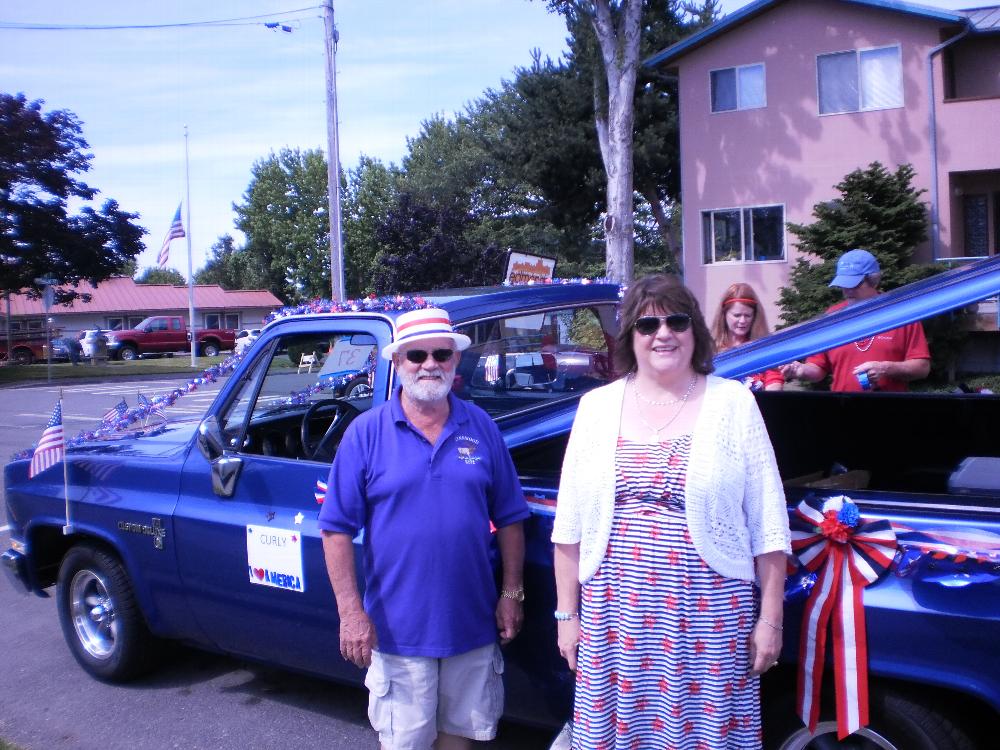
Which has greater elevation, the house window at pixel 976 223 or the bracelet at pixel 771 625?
the house window at pixel 976 223

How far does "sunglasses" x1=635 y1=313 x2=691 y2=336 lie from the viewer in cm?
256

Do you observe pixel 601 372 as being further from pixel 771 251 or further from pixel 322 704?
pixel 771 251

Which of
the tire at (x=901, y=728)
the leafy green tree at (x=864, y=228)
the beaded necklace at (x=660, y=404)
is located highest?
the leafy green tree at (x=864, y=228)

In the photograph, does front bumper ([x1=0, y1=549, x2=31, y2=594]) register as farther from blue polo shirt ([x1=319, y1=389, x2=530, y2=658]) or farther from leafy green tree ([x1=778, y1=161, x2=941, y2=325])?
leafy green tree ([x1=778, y1=161, x2=941, y2=325])

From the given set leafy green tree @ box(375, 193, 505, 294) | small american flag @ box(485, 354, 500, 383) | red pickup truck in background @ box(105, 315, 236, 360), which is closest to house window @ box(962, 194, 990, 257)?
leafy green tree @ box(375, 193, 505, 294)

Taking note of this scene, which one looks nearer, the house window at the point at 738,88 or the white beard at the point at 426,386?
the white beard at the point at 426,386

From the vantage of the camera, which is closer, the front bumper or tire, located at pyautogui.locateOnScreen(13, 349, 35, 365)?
the front bumper

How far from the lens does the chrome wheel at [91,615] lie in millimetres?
4625

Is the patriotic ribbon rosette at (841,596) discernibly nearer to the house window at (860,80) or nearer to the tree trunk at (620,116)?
the tree trunk at (620,116)

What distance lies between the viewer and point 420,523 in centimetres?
288

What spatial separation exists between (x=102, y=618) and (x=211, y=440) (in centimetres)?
137

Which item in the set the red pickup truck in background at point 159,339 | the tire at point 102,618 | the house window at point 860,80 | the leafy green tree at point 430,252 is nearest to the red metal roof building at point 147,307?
the red pickup truck in background at point 159,339

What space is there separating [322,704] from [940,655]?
Answer: 114 inches

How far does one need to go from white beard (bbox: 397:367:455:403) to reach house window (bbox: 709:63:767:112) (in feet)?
72.0
